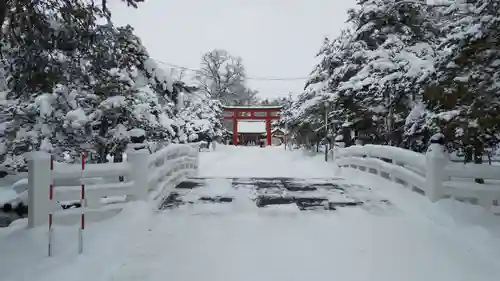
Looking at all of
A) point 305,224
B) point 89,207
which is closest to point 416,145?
point 305,224

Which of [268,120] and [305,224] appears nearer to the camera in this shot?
[305,224]

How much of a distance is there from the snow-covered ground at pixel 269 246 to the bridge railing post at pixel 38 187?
161 millimetres

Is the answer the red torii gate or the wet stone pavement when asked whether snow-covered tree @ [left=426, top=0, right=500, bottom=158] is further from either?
the red torii gate

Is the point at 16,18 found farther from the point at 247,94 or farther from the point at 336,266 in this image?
the point at 247,94

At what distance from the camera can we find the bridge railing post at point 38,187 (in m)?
4.67

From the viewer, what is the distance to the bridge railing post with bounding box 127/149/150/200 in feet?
19.3

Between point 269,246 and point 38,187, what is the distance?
2.65 m

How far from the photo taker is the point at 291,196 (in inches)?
283

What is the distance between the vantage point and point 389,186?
7805mm

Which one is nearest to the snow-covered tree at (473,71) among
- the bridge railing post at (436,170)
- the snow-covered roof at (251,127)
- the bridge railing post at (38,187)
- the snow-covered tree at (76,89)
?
the bridge railing post at (436,170)

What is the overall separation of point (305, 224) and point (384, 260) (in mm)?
1423

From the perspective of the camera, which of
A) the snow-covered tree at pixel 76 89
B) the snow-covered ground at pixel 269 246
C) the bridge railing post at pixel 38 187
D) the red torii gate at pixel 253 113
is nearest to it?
the snow-covered ground at pixel 269 246

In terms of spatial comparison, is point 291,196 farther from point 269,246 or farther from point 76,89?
point 76,89

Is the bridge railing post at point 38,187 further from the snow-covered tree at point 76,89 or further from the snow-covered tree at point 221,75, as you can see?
the snow-covered tree at point 221,75
